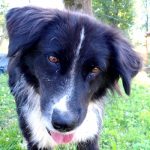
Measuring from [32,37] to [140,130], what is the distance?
2.76 meters

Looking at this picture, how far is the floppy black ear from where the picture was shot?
11.0ft

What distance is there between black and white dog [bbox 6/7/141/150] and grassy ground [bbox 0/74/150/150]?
633mm

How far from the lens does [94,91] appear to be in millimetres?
3410

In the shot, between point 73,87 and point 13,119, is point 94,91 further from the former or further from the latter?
point 13,119

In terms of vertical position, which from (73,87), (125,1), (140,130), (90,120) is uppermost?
(73,87)

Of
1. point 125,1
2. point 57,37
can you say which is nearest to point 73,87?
point 57,37

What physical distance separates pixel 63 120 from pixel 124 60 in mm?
895

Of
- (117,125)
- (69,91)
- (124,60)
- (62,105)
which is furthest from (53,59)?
(117,125)

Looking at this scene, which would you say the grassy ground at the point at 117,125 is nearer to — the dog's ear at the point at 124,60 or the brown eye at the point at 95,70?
the dog's ear at the point at 124,60

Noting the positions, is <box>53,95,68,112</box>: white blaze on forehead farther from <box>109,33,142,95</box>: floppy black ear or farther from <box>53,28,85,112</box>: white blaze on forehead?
<box>109,33,142,95</box>: floppy black ear

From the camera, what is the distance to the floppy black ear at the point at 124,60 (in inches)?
132

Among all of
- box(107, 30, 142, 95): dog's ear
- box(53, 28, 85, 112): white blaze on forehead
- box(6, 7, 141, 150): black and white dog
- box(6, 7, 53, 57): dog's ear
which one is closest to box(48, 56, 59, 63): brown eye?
box(6, 7, 141, 150): black and white dog

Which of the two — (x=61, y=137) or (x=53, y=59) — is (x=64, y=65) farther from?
(x=61, y=137)

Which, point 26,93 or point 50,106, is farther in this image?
point 26,93
